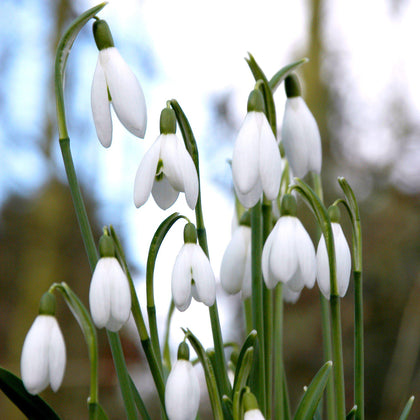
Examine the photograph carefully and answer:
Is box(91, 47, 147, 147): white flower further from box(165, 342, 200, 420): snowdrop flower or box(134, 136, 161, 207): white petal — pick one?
box(165, 342, 200, 420): snowdrop flower

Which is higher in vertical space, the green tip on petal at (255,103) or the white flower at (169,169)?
the green tip on petal at (255,103)

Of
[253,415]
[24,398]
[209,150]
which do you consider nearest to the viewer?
[253,415]

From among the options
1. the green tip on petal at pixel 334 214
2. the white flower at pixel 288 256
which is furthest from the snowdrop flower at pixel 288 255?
the green tip on petal at pixel 334 214

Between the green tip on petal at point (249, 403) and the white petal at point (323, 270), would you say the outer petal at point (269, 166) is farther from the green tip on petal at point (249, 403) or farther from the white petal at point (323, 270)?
the green tip on petal at point (249, 403)

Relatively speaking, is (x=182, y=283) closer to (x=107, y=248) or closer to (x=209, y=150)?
(x=107, y=248)

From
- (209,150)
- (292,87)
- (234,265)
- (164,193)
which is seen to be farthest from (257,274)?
(209,150)

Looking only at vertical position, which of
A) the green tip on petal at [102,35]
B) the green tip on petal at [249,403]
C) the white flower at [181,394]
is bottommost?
the green tip on petal at [249,403]
